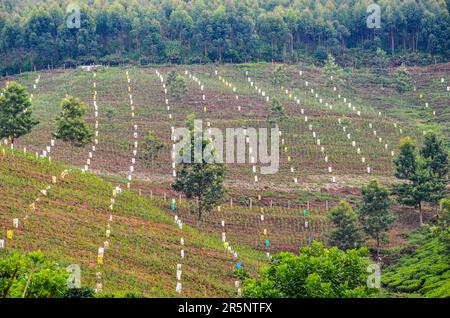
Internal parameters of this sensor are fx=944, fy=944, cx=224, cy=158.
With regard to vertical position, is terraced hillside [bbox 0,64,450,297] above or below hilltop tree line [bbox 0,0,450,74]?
below

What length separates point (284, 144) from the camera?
330ft

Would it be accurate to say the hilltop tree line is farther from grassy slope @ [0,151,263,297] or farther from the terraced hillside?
grassy slope @ [0,151,263,297]

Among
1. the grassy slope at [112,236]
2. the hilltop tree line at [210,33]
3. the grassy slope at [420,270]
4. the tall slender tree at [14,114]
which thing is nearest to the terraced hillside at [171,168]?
the grassy slope at [112,236]

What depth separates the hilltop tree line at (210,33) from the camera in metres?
145

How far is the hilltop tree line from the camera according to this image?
144875mm

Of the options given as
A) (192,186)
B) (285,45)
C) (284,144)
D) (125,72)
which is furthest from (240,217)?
(285,45)

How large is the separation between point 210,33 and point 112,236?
294 feet

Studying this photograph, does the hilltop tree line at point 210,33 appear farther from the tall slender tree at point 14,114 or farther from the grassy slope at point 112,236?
the grassy slope at point 112,236

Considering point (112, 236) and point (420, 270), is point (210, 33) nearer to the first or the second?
point (420, 270)

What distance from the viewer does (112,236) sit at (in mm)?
61406

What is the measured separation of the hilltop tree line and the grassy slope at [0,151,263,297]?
69880 millimetres

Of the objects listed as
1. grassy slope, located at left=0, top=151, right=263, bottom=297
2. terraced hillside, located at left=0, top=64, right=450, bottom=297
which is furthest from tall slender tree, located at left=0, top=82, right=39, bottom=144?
grassy slope, located at left=0, top=151, right=263, bottom=297

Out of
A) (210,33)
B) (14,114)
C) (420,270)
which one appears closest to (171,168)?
(14,114)

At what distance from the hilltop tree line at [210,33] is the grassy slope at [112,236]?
69.9 metres
